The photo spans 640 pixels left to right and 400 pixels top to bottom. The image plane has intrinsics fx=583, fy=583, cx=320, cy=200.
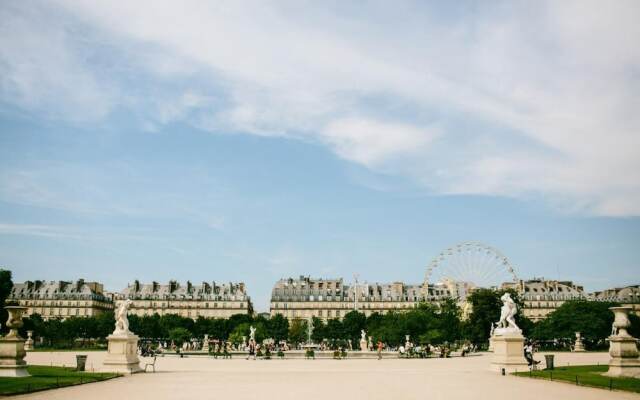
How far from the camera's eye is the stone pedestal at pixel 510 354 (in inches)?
1253

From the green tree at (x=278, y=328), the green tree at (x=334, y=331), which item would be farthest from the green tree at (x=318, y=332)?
the green tree at (x=278, y=328)

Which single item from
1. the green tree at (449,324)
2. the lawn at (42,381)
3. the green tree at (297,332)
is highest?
the lawn at (42,381)

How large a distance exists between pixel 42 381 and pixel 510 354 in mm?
23448

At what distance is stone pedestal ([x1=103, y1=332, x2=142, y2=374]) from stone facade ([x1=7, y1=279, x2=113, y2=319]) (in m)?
99.6

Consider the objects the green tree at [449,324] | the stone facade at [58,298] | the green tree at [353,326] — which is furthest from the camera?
the stone facade at [58,298]

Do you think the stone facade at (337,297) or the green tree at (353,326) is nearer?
the green tree at (353,326)

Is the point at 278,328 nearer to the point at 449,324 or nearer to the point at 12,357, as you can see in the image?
the point at 449,324

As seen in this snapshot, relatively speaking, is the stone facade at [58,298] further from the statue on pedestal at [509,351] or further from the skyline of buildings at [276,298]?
the statue on pedestal at [509,351]

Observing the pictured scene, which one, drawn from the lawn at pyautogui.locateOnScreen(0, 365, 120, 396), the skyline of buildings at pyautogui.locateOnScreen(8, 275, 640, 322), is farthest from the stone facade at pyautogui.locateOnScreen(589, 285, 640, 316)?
the lawn at pyautogui.locateOnScreen(0, 365, 120, 396)

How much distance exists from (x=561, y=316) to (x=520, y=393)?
7308cm

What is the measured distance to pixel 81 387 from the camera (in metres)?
22.5

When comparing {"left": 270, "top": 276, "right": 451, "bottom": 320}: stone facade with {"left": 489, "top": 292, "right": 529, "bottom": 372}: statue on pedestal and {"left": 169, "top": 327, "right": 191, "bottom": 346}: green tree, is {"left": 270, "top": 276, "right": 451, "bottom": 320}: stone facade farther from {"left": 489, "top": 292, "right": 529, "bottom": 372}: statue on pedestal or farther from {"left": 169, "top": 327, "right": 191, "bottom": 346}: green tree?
{"left": 489, "top": 292, "right": 529, "bottom": 372}: statue on pedestal

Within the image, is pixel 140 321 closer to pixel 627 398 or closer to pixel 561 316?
pixel 561 316

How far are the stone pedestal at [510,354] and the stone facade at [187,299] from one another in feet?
326
